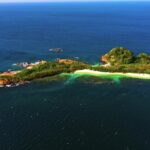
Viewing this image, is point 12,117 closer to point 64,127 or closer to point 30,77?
point 64,127

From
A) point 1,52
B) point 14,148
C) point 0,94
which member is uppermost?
point 1,52

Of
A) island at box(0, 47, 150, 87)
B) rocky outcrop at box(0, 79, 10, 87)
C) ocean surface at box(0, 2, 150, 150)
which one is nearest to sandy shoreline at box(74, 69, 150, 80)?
island at box(0, 47, 150, 87)

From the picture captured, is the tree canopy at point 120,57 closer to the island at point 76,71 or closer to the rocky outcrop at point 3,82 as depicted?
the island at point 76,71

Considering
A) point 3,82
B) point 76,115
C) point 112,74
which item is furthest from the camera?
point 112,74

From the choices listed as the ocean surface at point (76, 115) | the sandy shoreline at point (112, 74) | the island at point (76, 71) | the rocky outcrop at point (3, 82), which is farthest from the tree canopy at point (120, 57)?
the rocky outcrop at point (3, 82)

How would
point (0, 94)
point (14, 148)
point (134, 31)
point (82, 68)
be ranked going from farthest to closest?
point (134, 31), point (82, 68), point (0, 94), point (14, 148)

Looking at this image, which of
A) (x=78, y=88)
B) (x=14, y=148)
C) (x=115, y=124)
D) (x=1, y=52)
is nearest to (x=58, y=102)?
(x=78, y=88)

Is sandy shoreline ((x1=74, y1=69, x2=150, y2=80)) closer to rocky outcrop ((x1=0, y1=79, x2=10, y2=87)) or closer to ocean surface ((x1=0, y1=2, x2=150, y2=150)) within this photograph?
ocean surface ((x1=0, y1=2, x2=150, y2=150))

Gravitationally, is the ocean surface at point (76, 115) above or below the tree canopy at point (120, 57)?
below

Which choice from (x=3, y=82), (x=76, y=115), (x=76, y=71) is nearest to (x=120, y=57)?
(x=76, y=71)

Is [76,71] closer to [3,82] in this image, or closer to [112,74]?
[112,74]

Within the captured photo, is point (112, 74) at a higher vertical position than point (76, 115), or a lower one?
higher
